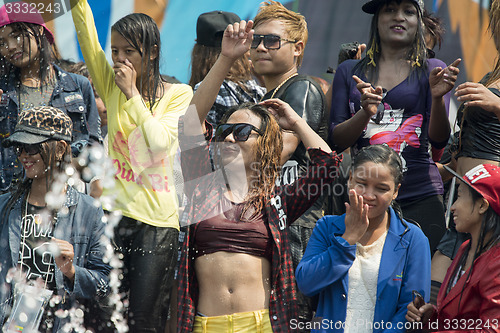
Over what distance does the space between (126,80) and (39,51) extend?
40.7 inches

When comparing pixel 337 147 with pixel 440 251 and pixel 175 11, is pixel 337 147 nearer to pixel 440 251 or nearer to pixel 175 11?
pixel 440 251

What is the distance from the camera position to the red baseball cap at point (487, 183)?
139 inches

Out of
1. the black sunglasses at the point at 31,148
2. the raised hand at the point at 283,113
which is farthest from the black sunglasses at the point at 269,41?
the black sunglasses at the point at 31,148

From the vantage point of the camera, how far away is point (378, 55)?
4.86m

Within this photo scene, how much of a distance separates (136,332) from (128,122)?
1275mm

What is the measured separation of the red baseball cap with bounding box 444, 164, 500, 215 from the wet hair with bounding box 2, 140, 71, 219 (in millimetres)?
2299

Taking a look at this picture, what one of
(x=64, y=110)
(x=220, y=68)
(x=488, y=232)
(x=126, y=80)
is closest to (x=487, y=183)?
(x=488, y=232)

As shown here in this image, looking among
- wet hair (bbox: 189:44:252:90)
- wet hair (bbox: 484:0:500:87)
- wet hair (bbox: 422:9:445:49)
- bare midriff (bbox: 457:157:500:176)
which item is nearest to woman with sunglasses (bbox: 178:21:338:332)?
bare midriff (bbox: 457:157:500:176)

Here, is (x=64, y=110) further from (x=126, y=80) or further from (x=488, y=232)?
(x=488, y=232)

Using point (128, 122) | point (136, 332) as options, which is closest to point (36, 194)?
point (128, 122)

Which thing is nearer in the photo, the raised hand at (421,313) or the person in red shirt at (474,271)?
the person in red shirt at (474,271)

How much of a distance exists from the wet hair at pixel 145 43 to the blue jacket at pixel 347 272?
1520 millimetres

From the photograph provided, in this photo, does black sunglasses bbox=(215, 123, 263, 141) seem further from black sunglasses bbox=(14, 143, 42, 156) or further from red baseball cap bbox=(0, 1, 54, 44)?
red baseball cap bbox=(0, 1, 54, 44)

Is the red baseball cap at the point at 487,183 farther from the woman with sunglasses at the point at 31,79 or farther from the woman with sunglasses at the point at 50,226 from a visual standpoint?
the woman with sunglasses at the point at 31,79
